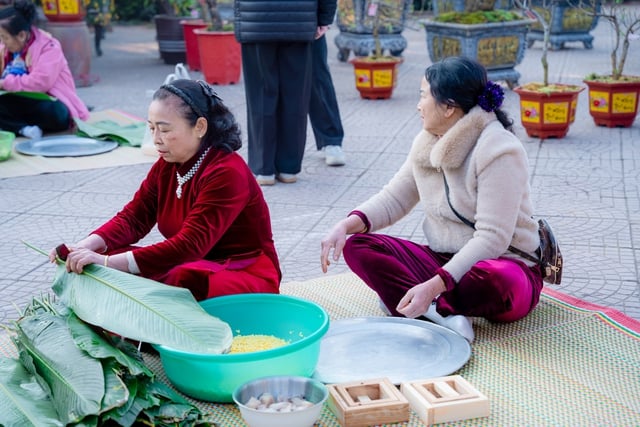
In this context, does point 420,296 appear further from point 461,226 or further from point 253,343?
point 253,343

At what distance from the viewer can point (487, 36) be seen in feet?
26.7

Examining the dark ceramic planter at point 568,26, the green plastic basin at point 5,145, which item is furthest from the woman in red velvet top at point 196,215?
the dark ceramic planter at point 568,26

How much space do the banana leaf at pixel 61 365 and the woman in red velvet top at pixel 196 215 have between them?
217mm

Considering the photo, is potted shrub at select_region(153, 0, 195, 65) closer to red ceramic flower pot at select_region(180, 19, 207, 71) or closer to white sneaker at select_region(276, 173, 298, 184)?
red ceramic flower pot at select_region(180, 19, 207, 71)

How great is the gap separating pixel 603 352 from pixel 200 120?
1523 millimetres

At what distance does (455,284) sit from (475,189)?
0.33m

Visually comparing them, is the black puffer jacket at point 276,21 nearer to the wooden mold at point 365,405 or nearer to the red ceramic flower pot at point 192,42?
the wooden mold at point 365,405

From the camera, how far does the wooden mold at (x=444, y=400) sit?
2.37m

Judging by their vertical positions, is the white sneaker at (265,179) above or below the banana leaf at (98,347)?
below

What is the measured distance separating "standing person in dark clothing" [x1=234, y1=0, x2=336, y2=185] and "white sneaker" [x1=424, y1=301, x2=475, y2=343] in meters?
2.25

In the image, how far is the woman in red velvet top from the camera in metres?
2.78

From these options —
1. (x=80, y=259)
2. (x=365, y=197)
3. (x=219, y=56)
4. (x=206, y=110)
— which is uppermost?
(x=206, y=110)

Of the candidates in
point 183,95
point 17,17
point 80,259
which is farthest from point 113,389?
point 17,17

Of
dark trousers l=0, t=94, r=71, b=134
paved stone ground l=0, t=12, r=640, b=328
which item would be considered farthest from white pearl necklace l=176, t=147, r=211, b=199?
dark trousers l=0, t=94, r=71, b=134
